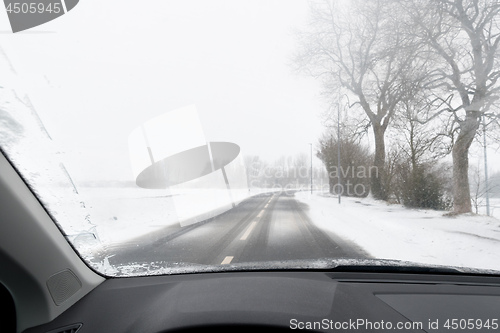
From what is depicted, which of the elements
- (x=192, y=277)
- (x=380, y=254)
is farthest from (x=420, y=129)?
(x=192, y=277)

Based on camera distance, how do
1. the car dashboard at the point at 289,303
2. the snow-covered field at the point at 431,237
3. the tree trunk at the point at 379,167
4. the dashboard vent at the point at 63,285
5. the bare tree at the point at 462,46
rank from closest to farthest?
the car dashboard at the point at 289,303
the dashboard vent at the point at 63,285
the bare tree at the point at 462,46
the snow-covered field at the point at 431,237
the tree trunk at the point at 379,167

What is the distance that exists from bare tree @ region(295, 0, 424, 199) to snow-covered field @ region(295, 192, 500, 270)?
163 centimetres

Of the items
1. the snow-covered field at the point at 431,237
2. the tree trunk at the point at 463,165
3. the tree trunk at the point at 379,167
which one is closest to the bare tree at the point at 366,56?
the tree trunk at the point at 379,167

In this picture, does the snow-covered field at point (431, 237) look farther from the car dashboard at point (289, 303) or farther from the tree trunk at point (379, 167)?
the tree trunk at point (379, 167)

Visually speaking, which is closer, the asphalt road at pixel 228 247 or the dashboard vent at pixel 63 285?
the dashboard vent at pixel 63 285

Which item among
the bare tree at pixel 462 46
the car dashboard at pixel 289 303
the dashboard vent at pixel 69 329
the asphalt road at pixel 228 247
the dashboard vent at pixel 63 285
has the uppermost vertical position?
the bare tree at pixel 462 46

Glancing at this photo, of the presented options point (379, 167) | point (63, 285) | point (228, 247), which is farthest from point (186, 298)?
point (379, 167)

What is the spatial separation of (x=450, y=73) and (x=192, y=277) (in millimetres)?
3429

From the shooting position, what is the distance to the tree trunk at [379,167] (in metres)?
4.84

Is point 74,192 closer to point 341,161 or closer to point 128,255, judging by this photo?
point 128,255

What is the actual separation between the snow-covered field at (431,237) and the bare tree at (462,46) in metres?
1.48

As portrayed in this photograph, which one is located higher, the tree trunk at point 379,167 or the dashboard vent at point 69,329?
the tree trunk at point 379,167

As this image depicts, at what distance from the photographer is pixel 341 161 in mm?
9133

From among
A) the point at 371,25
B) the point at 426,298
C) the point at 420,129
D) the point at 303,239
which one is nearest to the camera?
the point at 426,298
